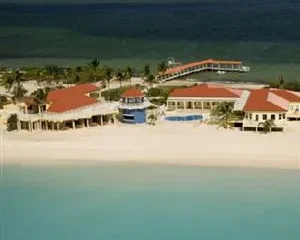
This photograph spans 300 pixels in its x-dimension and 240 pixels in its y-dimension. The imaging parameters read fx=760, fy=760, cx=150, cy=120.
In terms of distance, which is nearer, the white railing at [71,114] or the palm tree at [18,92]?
the white railing at [71,114]

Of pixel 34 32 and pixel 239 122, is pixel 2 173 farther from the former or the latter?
pixel 34 32

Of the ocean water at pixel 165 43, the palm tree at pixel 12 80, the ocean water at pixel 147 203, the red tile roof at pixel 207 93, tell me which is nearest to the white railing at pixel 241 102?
the red tile roof at pixel 207 93

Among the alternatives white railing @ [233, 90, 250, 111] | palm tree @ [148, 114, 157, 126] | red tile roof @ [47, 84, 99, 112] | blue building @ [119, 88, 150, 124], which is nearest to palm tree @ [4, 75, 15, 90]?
red tile roof @ [47, 84, 99, 112]

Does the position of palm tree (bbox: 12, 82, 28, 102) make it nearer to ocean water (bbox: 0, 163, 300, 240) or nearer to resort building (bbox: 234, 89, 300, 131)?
ocean water (bbox: 0, 163, 300, 240)

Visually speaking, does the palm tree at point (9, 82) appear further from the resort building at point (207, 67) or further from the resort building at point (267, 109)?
the resort building at point (267, 109)

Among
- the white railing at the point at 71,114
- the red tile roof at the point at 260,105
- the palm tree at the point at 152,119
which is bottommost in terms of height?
the palm tree at the point at 152,119

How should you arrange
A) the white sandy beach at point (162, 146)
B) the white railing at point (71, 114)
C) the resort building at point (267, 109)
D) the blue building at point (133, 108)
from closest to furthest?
the white sandy beach at point (162, 146) < the resort building at point (267, 109) < the white railing at point (71, 114) < the blue building at point (133, 108)

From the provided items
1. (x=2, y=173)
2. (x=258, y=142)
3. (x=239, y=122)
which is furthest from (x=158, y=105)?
(x=2, y=173)
